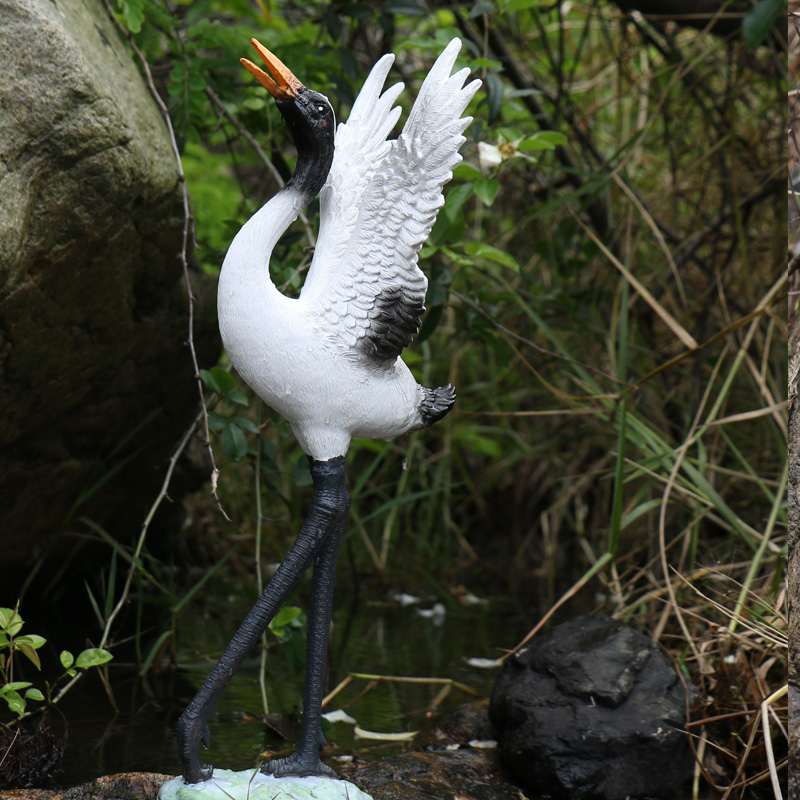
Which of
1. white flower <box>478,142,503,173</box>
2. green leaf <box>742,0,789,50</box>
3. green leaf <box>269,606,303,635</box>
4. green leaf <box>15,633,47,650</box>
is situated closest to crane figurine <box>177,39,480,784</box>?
green leaf <box>269,606,303,635</box>

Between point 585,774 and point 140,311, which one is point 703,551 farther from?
point 140,311

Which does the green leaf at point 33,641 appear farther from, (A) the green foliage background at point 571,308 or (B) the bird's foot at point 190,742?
(A) the green foliage background at point 571,308

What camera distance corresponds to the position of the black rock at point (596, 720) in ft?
6.86

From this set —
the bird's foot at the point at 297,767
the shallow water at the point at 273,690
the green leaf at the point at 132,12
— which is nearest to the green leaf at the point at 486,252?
the green leaf at the point at 132,12

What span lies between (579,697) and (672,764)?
27cm

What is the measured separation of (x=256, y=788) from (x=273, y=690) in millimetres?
1008

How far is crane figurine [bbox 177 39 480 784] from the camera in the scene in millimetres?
1734

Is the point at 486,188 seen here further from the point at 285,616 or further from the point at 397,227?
the point at 285,616

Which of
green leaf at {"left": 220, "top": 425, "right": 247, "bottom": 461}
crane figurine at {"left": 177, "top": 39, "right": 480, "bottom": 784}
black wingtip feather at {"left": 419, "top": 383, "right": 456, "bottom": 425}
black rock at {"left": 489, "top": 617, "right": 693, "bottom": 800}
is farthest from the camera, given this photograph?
green leaf at {"left": 220, "top": 425, "right": 247, "bottom": 461}

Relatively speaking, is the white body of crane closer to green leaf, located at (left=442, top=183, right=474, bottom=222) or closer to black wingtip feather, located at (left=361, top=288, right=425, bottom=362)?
black wingtip feather, located at (left=361, top=288, right=425, bottom=362)

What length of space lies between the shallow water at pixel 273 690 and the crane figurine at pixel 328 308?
0.44 m

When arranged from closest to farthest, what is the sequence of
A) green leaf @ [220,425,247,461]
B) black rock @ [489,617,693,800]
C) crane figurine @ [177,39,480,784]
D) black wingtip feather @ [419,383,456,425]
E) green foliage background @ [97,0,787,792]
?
crane figurine @ [177,39,480,784] → black wingtip feather @ [419,383,456,425] → black rock @ [489,617,693,800] → green leaf @ [220,425,247,461] → green foliage background @ [97,0,787,792]

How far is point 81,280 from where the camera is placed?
220cm

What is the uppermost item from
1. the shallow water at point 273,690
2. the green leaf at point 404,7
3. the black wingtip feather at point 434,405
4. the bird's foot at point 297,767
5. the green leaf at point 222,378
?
the green leaf at point 404,7
